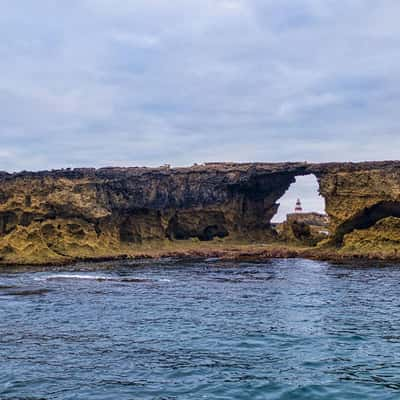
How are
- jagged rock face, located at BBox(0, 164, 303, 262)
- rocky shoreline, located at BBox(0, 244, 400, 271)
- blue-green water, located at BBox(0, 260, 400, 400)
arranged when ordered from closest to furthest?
1. blue-green water, located at BBox(0, 260, 400, 400)
2. rocky shoreline, located at BBox(0, 244, 400, 271)
3. jagged rock face, located at BBox(0, 164, 303, 262)

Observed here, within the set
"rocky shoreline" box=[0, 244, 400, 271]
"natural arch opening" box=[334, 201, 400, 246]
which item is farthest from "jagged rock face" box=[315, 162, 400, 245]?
"rocky shoreline" box=[0, 244, 400, 271]

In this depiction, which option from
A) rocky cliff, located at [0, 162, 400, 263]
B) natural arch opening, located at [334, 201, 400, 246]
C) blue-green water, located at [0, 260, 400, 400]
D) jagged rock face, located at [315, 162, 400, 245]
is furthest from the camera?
rocky cliff, located at [0, 162, 400, 263]

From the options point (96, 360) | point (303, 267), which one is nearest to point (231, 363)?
point (96, 360)

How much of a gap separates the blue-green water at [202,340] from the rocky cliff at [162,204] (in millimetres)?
24175

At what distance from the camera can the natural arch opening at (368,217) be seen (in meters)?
61.4

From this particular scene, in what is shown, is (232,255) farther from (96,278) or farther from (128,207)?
(96,278)

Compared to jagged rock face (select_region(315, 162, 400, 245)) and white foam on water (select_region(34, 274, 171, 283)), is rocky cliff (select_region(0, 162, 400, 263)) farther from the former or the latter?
white foam on water (select_region(34, 274, 171, 283))

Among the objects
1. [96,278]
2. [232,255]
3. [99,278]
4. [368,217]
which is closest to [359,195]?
[368,217]

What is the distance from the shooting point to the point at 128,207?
74.9 m

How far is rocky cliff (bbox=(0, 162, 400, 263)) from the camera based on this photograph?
6256 cm

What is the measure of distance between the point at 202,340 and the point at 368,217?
1864 inches

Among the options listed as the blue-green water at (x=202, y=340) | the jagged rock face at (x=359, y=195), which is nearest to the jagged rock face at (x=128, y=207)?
the jagged rock face at (x=359, y=195)

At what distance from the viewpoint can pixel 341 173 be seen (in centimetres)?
6575

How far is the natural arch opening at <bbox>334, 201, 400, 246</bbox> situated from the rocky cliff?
0.11 metres
